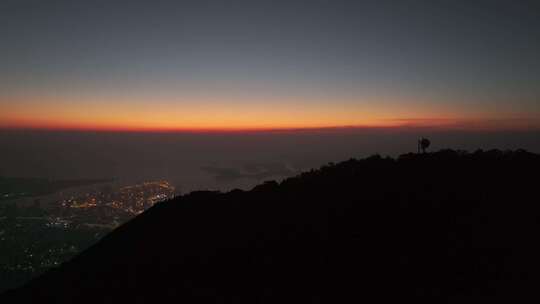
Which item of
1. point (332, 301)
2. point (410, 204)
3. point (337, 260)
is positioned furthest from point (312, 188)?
point (332, 301)

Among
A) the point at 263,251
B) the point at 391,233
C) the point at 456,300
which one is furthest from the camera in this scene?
the point at 263,251

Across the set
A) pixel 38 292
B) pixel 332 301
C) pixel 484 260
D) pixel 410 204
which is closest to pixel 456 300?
pixel 484 260

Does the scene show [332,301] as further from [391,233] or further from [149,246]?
[149,246]

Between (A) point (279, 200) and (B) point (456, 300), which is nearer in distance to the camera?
(B) point (456, 300)

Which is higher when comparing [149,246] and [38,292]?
[149,246]

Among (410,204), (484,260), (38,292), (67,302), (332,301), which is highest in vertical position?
(410,204)

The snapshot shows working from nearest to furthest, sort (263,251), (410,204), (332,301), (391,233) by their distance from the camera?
1. (332,301)
2. (391,233)
3. (263,251)
4. (410,204)
